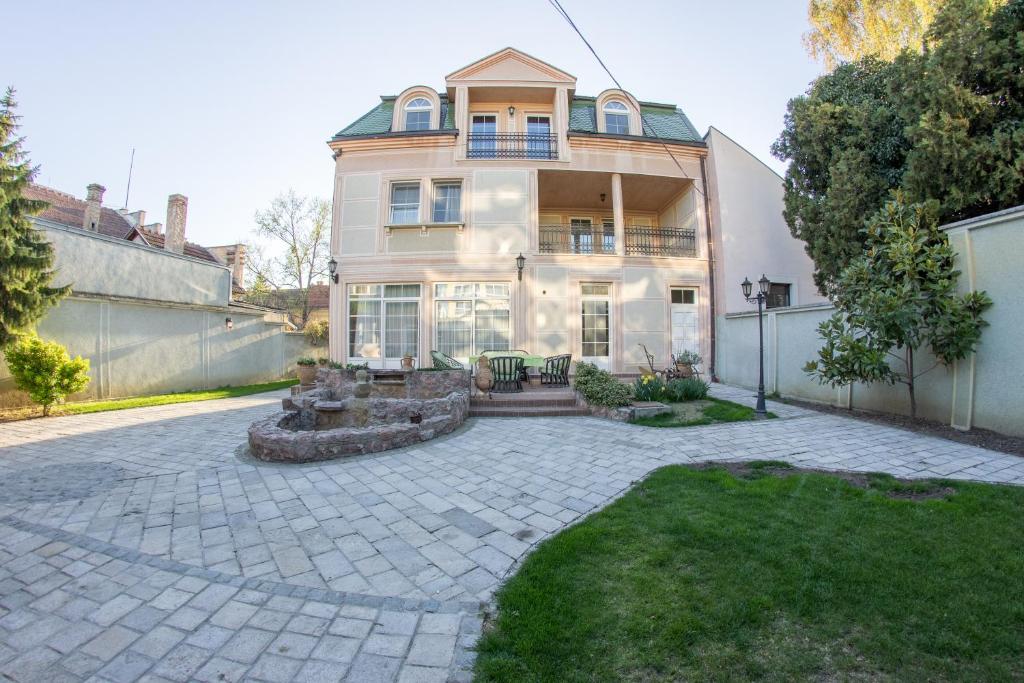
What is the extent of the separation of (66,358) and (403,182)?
9.32 metres

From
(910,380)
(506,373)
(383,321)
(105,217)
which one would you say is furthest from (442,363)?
(105,217)

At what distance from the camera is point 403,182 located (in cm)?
1283

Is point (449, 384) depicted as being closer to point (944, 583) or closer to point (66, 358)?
point (944, 583)

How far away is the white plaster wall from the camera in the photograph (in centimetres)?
1270

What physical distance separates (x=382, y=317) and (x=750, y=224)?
1209 cm

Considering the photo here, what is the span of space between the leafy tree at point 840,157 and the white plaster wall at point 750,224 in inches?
61.7

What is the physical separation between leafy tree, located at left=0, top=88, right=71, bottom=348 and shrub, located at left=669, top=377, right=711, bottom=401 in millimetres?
13844

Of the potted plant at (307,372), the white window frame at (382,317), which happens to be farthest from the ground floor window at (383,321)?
the potted plant at (307,372)

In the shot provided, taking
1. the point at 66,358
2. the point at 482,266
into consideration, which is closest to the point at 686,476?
the point at 482,266

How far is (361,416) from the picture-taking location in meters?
7.65

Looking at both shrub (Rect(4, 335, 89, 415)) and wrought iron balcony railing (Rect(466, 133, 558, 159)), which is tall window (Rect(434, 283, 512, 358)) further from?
shrub (Rect(4, 335, 89, 415))

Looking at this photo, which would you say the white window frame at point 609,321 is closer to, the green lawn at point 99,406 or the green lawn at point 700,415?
the green lawn at point 700,415

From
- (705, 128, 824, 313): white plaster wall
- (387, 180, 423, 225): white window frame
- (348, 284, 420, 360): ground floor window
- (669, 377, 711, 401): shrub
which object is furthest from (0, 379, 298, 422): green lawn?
(705, 128, 824, 313): white plaster wall

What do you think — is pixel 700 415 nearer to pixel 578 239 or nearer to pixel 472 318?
pixel 472 318
